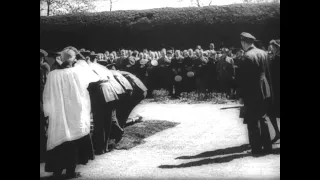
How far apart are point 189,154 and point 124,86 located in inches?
62.4

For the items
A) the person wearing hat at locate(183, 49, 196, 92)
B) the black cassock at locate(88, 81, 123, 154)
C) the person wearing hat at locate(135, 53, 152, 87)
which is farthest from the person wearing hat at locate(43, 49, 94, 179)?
the person wearing hat at locate(183, 49, 196, 92)

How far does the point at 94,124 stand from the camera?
711cm

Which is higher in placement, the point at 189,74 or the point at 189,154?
the point at 189,74

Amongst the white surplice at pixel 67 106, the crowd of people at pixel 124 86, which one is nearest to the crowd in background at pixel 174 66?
the crowd of people at pixel 124 86

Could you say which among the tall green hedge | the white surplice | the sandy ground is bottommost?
the sandy ground

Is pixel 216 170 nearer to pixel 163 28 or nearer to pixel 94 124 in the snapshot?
pixel 94 124

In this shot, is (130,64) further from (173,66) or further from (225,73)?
(225,73)

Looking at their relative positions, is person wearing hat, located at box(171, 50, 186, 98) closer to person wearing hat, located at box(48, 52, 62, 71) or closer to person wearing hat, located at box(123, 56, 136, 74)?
person wearing hat, located at box(123, 56, 136, 74)

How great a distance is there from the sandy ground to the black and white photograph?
0.05 feet

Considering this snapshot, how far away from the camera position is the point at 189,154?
6977 millimetres

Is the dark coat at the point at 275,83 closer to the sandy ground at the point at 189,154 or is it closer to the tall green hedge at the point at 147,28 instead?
the sandy ground at the point at 189,154

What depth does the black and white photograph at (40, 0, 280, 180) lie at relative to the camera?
6.76 m

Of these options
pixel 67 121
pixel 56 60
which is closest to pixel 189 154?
pixel 67 121

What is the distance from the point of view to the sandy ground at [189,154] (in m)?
6.71
